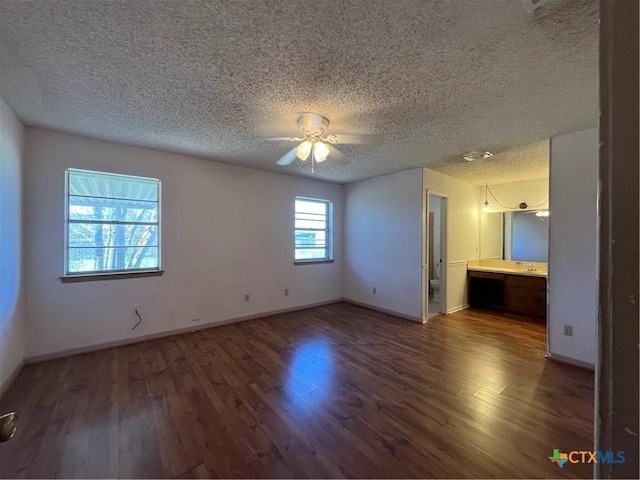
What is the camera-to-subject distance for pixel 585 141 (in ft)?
8.82

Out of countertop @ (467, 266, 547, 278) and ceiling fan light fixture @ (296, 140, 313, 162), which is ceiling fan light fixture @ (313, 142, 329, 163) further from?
countertop @ (467, 266, 547, 278)

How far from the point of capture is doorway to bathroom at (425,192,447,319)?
446cm

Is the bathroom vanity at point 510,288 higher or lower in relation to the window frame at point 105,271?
lower

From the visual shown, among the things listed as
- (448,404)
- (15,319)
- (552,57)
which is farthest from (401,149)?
(15,319)

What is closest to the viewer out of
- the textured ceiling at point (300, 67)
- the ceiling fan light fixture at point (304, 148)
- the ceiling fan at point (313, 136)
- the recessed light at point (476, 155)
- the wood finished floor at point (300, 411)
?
the textured ceiling at point (300, 67)

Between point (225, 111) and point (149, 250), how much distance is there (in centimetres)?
222

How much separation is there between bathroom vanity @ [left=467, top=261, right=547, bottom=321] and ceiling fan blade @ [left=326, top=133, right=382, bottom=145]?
3.34 metres

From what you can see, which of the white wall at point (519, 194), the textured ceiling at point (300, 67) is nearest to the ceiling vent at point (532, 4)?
the textured ceiling at point (300, 67)

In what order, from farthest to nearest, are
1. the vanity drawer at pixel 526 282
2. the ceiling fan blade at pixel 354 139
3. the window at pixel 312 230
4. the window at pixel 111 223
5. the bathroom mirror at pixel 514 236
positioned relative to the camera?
1. the window at pixel 312 230
2. the bathroom mirror at pixel 514 236
3. the vanity drawer at pixel 526 282
4. the window at pixel 111 223
5. the ceiling fan blade at pixel 354 139

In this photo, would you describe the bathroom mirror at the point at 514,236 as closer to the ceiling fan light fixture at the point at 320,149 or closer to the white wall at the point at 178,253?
the white wall at the point at 178,253

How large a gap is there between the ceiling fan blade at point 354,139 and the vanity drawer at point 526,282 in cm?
340

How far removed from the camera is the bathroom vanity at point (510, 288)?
13.7 feet

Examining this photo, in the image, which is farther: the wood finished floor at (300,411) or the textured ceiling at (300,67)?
the wood finished floor at (300,411)

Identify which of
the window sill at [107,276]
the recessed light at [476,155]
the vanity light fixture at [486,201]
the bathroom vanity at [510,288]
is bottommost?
the bathroom vanity at [510,288]
